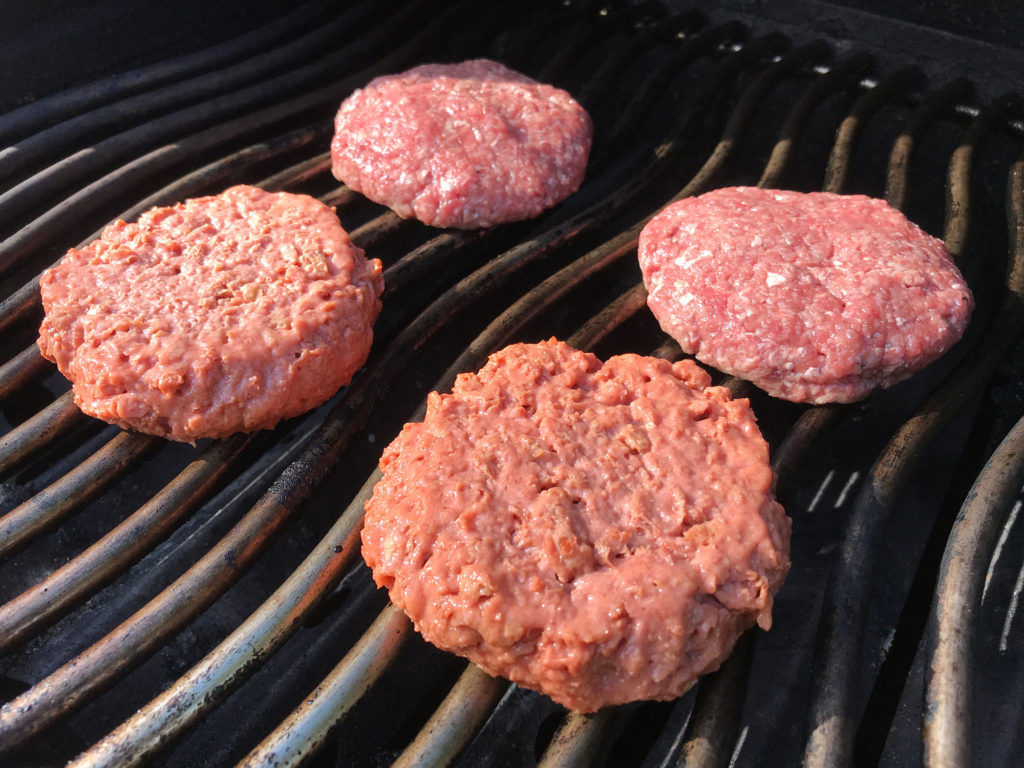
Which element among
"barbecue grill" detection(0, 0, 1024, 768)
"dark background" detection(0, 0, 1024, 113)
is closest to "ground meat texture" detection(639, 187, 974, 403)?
"barbecue grill" detection(0, 0, 1024, 768)

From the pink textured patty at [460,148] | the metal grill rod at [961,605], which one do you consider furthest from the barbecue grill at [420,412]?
the pink textured patty at [460,148]

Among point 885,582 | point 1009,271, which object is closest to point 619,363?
point 885,582

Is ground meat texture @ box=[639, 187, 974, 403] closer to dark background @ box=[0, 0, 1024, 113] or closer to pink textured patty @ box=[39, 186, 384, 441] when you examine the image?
pink textured patty @ box=[39, 186, 384, 441]

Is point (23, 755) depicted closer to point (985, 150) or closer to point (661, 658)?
point (661, 658)

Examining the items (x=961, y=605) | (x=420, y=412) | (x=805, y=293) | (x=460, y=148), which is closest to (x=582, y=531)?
(x=420, y=412)

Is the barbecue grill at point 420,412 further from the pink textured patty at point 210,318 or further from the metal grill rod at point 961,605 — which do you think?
the pink textured patty at point 210,318

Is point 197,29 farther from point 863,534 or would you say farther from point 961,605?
point 961,605
